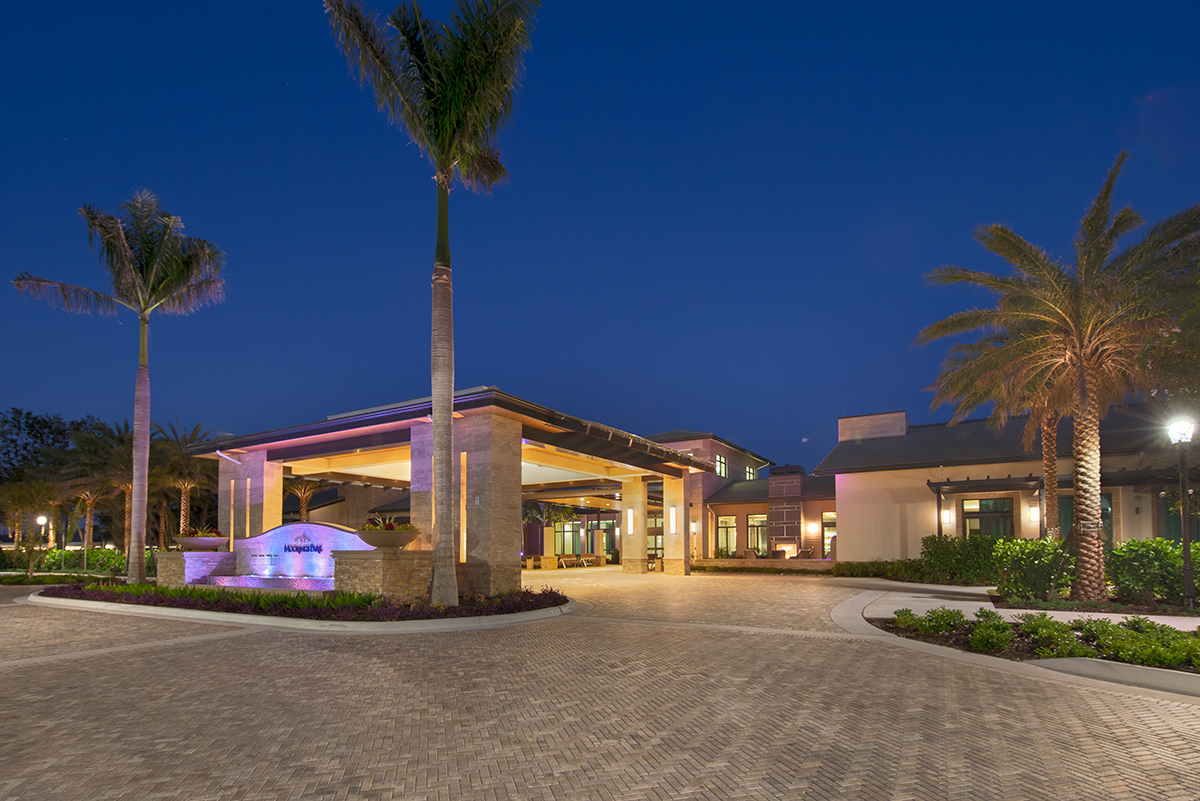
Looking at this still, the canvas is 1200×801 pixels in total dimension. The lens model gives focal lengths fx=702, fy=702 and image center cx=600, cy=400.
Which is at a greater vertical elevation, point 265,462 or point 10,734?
point 265,462

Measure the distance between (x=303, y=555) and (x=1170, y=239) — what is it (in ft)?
74.0

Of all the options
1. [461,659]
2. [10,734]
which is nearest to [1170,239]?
[461,659]

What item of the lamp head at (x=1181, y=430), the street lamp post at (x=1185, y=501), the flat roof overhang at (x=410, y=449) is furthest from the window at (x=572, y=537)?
the lamp head at (x=1181, y=430)

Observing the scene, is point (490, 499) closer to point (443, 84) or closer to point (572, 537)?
point (443, 84)

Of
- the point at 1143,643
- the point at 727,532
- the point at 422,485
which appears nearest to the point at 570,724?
the point at 1143,643

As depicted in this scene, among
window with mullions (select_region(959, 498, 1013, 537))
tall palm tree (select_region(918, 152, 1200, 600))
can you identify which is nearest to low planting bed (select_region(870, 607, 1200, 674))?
tall palm tree (select_region(918, 152, 1200, 600))

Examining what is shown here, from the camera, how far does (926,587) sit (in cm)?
2320

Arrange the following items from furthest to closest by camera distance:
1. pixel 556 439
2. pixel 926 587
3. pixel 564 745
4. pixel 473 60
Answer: pixel 926 587, pixel 556 439, pixel 473 60, pixel 564 745

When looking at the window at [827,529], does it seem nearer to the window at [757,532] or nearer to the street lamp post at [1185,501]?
the window at [757,532]

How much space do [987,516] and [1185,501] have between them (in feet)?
51.4

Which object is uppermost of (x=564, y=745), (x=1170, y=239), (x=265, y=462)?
(x=1170, y=239)

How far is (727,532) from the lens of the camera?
39.5m

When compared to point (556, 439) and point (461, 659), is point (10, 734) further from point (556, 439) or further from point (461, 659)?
point (556, 439)

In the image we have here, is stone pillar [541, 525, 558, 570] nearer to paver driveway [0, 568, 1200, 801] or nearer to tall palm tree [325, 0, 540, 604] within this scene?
tall palm tree [325, 0, 540, 604]
